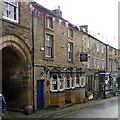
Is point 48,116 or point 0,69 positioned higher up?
point 0,69

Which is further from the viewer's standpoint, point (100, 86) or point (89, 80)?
point (100, 86)

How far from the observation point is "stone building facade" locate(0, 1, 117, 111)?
16.5 m

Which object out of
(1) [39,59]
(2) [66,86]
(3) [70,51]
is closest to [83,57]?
(3) [70,51]

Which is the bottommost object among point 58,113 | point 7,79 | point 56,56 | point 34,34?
point 58,113

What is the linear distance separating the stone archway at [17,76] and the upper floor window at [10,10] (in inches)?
64.9

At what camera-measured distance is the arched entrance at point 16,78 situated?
1750 centimetres

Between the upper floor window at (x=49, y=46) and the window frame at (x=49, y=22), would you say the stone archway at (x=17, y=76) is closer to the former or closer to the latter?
the upper floor window at (x=49, y=46)

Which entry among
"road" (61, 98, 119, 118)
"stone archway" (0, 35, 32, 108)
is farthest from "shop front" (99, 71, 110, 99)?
"stone archway" (0, 35, 32, 108)

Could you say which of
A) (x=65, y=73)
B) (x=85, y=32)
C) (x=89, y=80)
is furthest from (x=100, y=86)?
(x=65, y=73)

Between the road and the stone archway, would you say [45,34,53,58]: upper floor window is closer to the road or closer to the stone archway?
the stone archway

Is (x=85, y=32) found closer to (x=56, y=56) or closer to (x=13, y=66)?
(x=56, y=56)

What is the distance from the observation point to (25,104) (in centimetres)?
1750

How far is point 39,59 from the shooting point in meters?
Result: 19.0

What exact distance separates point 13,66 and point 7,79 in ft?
3.49
